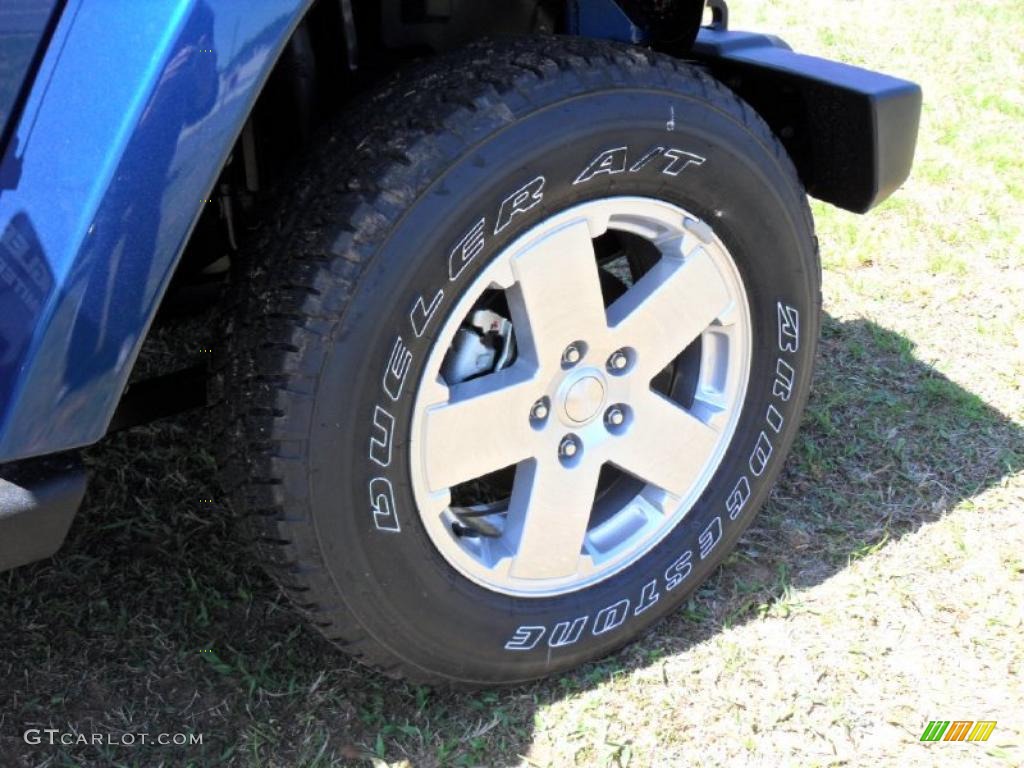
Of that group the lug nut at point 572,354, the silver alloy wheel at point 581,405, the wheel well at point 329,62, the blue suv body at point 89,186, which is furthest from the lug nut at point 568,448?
the blue suv body at point 89,186

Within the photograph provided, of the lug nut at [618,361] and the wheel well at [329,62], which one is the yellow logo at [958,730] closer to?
the lug nut at [618,361]

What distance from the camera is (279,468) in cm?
176

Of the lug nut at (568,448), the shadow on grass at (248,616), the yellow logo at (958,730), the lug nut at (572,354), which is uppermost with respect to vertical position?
the lug nut at (572,354)

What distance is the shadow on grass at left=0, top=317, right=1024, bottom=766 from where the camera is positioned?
2.15 meters

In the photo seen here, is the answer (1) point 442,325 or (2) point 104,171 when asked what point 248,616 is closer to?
(1) point 442,325

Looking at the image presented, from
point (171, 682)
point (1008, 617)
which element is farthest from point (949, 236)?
point (171, 682)

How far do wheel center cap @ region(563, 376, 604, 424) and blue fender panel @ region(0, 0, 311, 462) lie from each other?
0.78m

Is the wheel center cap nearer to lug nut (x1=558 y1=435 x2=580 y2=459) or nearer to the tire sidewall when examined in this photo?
lug nut (x1=558 y1=435 x2=580 y2=459)

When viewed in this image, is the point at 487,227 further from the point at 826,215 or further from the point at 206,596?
the point at 826,215

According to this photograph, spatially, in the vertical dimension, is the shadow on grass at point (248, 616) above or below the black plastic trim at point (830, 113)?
below

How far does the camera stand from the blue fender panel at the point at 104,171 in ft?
4.77

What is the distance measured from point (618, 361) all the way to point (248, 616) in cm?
93
